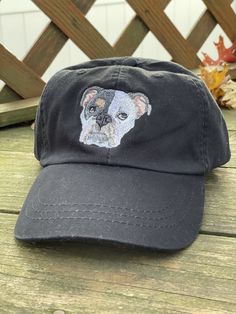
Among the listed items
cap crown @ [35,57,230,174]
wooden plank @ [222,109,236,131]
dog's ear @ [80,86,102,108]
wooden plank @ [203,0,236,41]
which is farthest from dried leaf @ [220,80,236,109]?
dog's ear @ [80,86,102,108]

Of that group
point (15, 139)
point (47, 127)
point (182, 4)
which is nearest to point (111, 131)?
point (47, 127)

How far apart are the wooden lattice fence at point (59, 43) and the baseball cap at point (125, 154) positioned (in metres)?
0.43

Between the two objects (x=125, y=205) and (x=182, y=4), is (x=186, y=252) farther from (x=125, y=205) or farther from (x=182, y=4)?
(x=182, y=4)

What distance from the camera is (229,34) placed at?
1.66m

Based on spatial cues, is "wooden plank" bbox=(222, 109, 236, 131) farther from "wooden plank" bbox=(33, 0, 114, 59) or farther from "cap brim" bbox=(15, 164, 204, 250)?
"cap brim" bbox=(15, 164, 204, 250)

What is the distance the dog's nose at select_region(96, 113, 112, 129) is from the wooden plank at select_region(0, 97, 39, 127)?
53cm

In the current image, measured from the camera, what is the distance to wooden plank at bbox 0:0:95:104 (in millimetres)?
1326

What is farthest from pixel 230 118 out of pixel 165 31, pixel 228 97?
pixel 165 31

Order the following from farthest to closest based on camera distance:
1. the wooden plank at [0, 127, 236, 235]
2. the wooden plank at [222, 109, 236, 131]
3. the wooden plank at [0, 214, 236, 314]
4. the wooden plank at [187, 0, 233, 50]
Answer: the wooden plank at [187, 0, 233, 50]
the wooden plank at [222, 109, 236, 131]
the wooden plank at [0, 127, 236, 235]
the wooden plank at [0, 214, 236, 314]

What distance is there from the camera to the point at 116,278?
2.09ft

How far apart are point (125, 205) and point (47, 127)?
25 cm

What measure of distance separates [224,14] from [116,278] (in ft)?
3.91

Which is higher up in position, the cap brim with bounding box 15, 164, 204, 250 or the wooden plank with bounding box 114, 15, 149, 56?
the cap brim with bounding box 15, 164, 204, 250

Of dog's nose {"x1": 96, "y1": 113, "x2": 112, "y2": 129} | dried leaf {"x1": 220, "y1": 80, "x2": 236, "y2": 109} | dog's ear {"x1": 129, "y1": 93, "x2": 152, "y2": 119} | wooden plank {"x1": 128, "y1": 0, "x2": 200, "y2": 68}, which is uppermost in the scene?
dog's nose {"x1": 96, "y1": 113, "x2": 112, "y2": 129}
